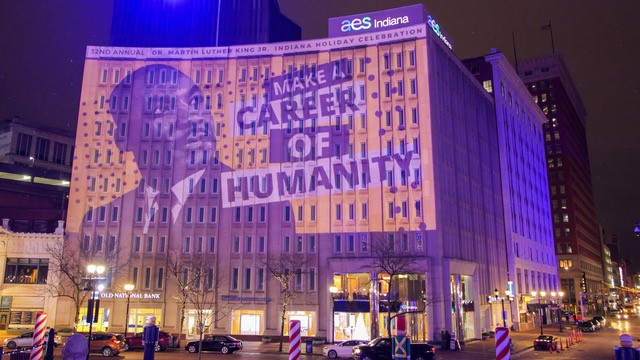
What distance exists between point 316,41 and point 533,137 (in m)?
69.4

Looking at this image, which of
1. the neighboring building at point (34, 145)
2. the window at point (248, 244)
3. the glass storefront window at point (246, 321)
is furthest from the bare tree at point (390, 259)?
the neighboring building at point (34, 145)

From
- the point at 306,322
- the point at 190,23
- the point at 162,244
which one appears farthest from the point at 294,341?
the point at 190,23

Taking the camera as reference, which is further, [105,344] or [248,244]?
[248,244]

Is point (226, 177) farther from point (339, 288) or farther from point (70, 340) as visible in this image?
point (70, 340)

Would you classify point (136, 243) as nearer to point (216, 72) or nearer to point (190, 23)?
point (216, 72)

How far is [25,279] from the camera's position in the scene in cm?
6356

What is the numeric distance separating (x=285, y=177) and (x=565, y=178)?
106 m

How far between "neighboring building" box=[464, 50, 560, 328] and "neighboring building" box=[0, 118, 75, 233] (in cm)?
6956

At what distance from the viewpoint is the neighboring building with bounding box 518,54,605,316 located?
454 ft

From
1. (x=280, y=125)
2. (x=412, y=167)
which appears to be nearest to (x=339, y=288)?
(x=412, y=167)

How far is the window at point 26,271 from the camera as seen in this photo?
63.4 metres

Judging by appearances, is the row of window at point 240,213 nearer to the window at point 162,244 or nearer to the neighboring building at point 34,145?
the window at point 162,244

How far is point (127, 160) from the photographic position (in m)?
67.7

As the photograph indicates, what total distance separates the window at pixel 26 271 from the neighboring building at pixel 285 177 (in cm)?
522
